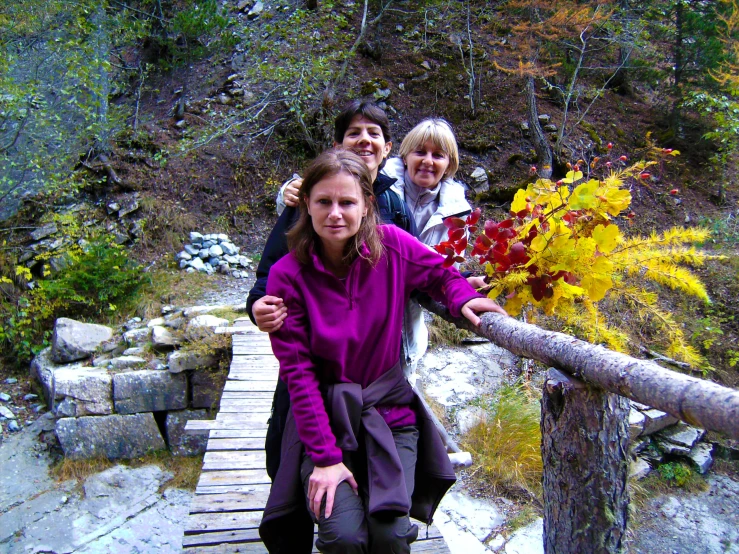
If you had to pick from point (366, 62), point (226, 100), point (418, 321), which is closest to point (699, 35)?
point (366, 62)

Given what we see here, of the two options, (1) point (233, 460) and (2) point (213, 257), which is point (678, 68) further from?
(1) point (233, 460)

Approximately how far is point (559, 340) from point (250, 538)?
1786mm

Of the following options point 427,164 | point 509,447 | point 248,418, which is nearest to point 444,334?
point 509,447

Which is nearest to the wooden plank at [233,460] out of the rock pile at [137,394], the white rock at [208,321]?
the rock pile at [137,394]

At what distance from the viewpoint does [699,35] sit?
349 inches

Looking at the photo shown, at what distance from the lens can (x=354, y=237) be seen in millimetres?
1755

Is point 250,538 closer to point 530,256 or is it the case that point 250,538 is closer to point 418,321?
point 418,321

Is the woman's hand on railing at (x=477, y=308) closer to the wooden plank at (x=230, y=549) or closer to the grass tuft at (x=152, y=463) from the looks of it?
the wooden plank at (x=230, y=549)

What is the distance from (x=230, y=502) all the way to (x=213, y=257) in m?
5.25

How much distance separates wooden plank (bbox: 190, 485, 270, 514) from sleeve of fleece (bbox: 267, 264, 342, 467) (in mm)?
1235

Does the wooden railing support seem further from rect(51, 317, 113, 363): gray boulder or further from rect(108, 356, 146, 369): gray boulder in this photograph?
rect(51, 317, 113, 363): gray boulder

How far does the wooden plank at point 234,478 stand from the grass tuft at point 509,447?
2.07 m

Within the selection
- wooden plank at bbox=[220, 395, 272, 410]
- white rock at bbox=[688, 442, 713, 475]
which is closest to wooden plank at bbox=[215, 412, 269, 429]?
wooden plank at bbox=[220, 395, 272, 410]

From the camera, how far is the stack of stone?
729 cm
